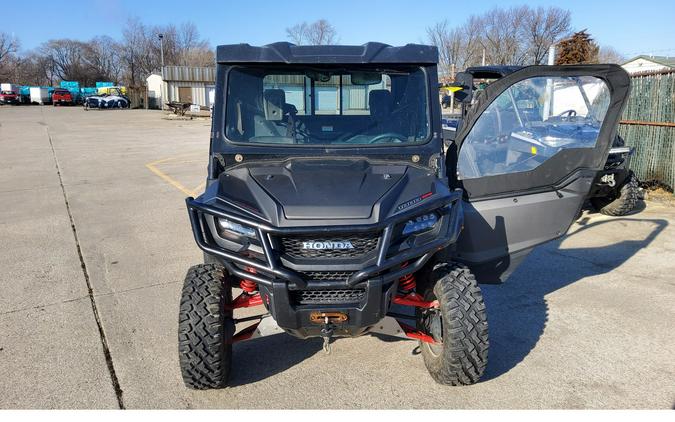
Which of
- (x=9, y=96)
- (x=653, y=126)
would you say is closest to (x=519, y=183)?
(x=653, y=126)

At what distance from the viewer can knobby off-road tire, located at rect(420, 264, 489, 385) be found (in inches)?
127

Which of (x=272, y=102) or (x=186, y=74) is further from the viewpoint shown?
(x=186, y=74)

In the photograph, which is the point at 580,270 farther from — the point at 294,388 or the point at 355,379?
the point at 294,388

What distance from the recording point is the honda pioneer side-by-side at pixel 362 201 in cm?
301

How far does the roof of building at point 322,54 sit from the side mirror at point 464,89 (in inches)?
24.0

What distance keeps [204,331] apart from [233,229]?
63 cm

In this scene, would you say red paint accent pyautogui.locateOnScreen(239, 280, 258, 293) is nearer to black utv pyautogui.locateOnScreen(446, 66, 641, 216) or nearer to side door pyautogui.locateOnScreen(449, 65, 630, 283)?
side door pyautogui.locateOnScreen(449, 65, 630, 283)

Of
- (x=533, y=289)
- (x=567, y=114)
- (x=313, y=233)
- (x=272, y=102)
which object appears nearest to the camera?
(x=313, y=233)

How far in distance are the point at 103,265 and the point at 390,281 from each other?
4119 mm

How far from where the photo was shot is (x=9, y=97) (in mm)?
56750

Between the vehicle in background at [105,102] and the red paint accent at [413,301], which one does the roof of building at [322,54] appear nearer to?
the red paint accent at [413,301]

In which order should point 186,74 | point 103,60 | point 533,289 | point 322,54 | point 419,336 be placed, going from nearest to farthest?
1. point 419,336
2. point 322,54
3. point 533,289
4. point 186,74
5. point 103,60

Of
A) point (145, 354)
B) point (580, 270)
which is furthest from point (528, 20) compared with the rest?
point (145, 354)

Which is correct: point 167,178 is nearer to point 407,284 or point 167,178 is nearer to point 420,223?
point 407,284
